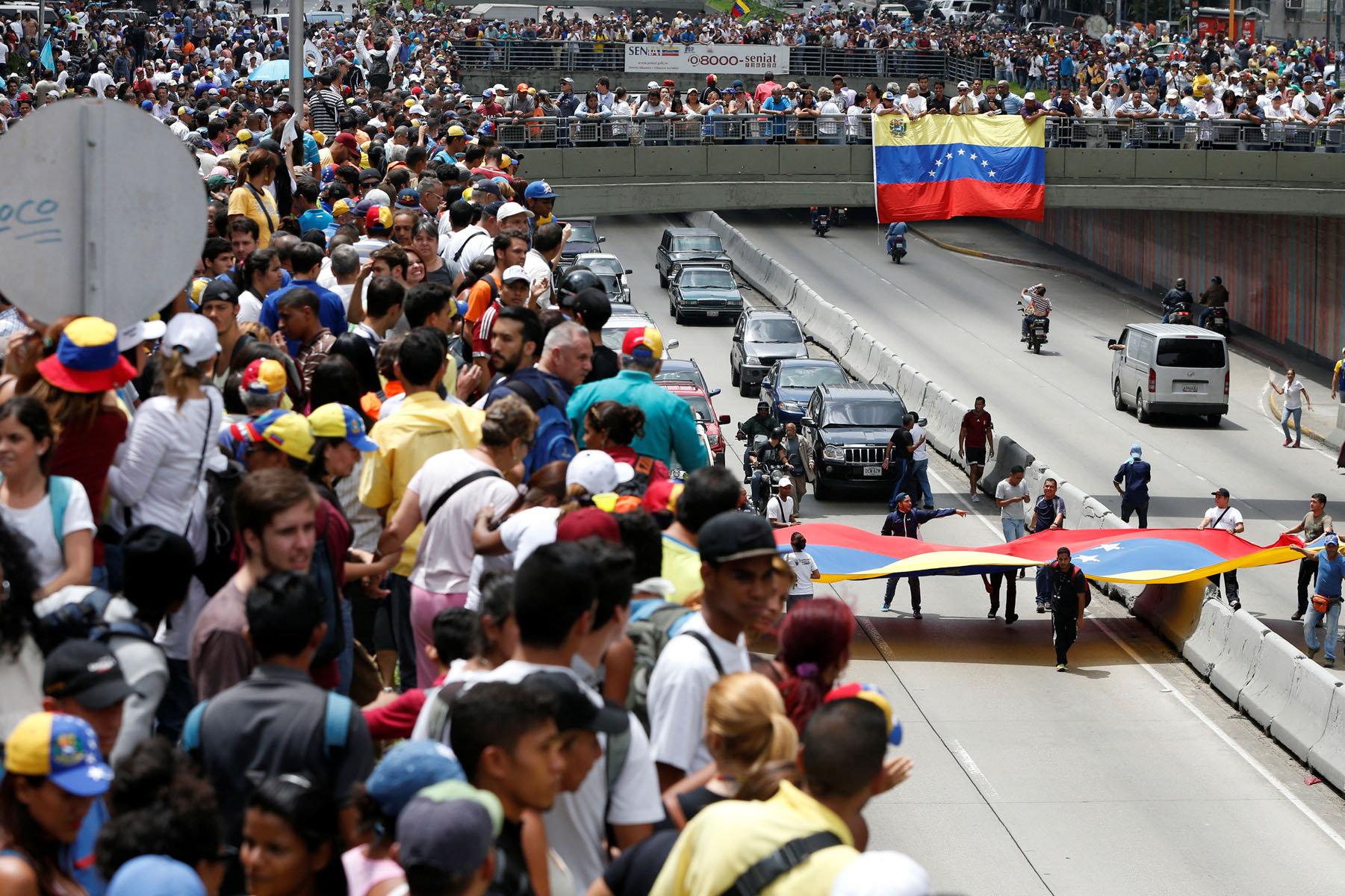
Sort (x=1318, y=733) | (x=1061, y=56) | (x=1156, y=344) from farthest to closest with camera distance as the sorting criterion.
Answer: (x=1061, y=56) → (x=1156, y=344) → (x=1318, y=733)

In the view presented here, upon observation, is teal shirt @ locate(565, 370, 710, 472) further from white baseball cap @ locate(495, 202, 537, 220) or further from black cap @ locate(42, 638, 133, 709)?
white baseball cap @ locate(495, 202, 537, 220)

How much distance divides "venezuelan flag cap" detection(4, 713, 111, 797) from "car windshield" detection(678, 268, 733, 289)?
40.5 m

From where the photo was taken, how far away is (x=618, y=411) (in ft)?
27.1

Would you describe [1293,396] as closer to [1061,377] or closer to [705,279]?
[1061,377]

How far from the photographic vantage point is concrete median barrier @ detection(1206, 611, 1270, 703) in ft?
66.0

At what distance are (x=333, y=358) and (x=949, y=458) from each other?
26.6 m

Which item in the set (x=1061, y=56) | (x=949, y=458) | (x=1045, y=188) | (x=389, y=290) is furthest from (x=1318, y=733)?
(x=1061, y=56)

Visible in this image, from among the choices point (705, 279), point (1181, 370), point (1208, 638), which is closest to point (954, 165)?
point (1181, 370)

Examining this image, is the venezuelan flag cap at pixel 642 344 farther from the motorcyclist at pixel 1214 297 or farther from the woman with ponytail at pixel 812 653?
the motorcyclist at pixel 1214 297

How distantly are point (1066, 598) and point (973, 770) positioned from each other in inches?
154

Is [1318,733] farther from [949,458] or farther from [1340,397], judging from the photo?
[1340,397]

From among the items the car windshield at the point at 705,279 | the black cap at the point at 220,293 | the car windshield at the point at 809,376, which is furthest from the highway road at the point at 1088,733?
the black cap at the point at 220,293

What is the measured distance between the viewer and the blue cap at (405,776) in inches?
182

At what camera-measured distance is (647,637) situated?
6.07m
